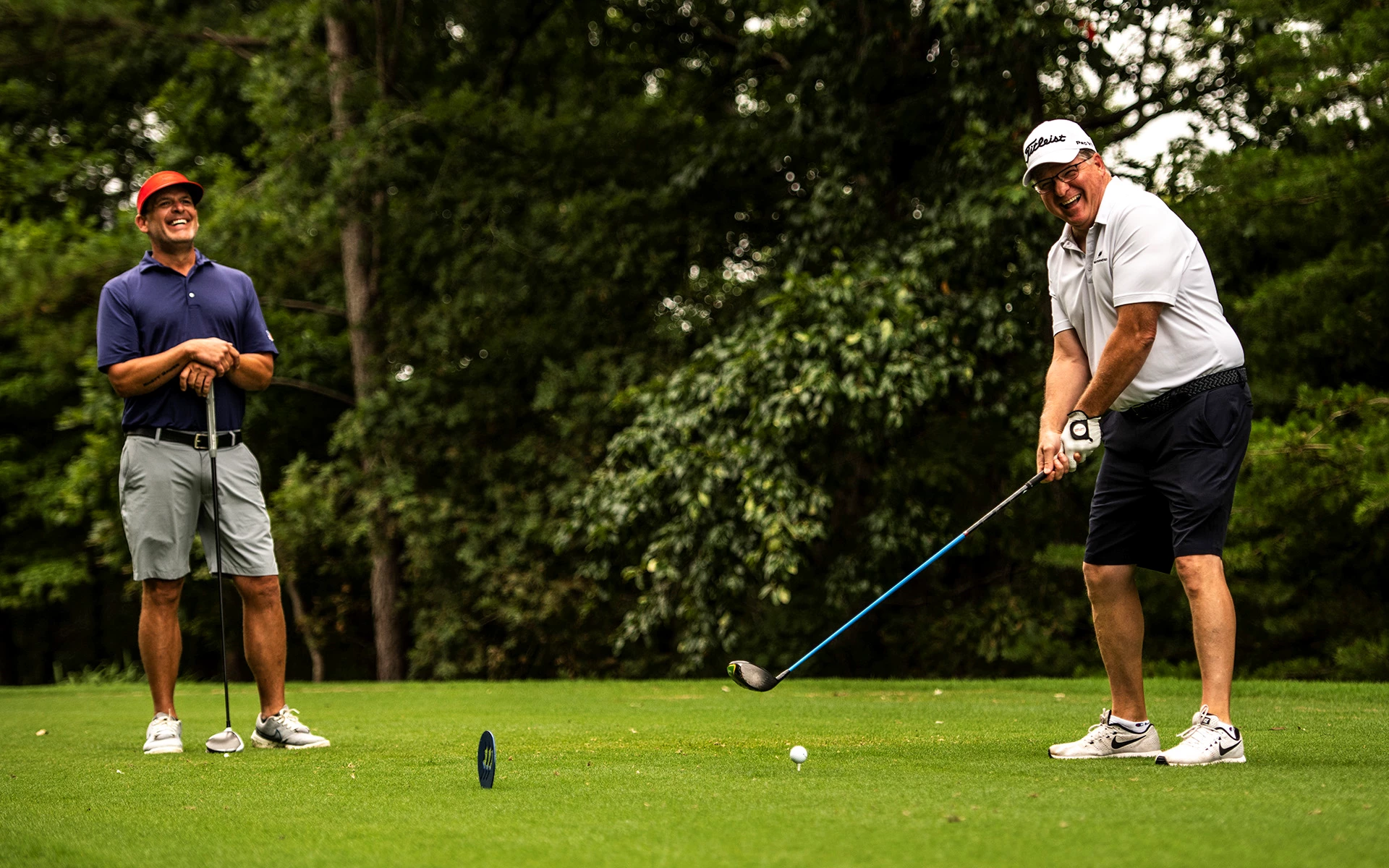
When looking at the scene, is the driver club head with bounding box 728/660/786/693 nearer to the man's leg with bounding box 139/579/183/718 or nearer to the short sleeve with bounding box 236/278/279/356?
the man's leg with bounding box 139/579/183/718

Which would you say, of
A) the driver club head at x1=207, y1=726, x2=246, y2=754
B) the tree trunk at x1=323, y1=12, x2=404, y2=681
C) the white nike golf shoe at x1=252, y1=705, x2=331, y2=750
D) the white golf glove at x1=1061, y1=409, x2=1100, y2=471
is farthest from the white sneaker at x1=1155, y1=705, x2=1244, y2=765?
the tree trunk at x1=323, y1=12, x2=404, y2=681

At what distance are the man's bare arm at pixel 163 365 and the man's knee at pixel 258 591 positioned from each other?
77 cm

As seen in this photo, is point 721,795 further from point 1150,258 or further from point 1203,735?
point 1150,258

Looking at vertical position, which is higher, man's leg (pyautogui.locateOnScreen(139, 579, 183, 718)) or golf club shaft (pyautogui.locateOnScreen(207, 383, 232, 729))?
golf club shaft (pyautogui.locateOnScreen(207, 383, 232, 729))

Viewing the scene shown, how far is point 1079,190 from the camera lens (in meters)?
3.89

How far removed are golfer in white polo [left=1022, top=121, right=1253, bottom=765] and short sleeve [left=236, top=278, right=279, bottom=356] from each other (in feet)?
9.57

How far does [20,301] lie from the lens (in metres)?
14.6

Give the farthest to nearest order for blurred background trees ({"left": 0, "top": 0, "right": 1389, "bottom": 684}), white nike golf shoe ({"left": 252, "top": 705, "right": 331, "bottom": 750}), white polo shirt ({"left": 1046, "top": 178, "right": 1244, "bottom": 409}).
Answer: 1. blurred background trees ({"left": 0, "top": 0, "right": 1389, "bottom": 684})
2. white nike golf shoe ({"left": 252, "top": 705, "right": 331, "bottom": 750})
3. white polo shirt ({"left": 1046, "top": 178, "right": 1244, "bottom": 409})

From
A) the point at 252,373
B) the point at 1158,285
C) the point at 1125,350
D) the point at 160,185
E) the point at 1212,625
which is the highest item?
the point at 160,185

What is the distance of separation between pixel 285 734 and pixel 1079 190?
10.6ft

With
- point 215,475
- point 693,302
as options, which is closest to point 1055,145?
point 215,475

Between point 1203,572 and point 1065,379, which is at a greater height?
point 1065,379

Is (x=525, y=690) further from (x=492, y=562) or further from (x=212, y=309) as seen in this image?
(x=492, y=562)

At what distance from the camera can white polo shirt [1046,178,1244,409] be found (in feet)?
12.2
